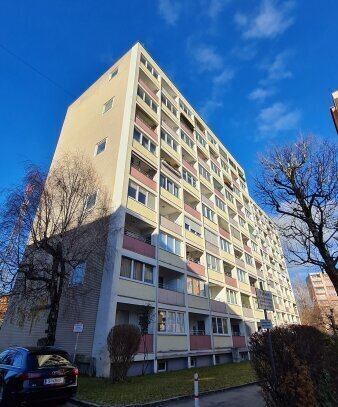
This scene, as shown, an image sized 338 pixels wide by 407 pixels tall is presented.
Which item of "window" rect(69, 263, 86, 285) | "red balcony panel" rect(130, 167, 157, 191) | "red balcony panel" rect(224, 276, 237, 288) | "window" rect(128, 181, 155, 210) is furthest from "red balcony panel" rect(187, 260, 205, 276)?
"window" rect(69, 263, 86, 285)

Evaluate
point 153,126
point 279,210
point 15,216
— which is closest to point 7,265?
point 15,216

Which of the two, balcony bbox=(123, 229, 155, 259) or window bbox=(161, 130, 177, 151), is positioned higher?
window bbox=(161, 130, 177, 151)

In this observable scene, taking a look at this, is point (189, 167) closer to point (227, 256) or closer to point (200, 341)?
point (227, 256)

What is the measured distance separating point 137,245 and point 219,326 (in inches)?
484

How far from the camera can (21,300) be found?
1480 centimetres

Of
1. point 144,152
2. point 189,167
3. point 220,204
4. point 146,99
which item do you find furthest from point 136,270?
point 220,204

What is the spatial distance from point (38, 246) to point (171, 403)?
9880 mm

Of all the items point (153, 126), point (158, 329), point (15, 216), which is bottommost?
point (158, 329)

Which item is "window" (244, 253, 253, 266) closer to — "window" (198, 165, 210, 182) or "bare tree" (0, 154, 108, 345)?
"window" (198, 165, 210, 182)

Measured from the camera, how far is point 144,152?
24297 millimetres

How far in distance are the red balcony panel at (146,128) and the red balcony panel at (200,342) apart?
17.2 metres

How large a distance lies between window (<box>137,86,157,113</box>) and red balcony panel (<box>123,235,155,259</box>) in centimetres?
1487

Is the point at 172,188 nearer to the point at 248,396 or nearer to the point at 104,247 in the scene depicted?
the point at 104,247

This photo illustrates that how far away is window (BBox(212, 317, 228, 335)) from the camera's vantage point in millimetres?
25031
